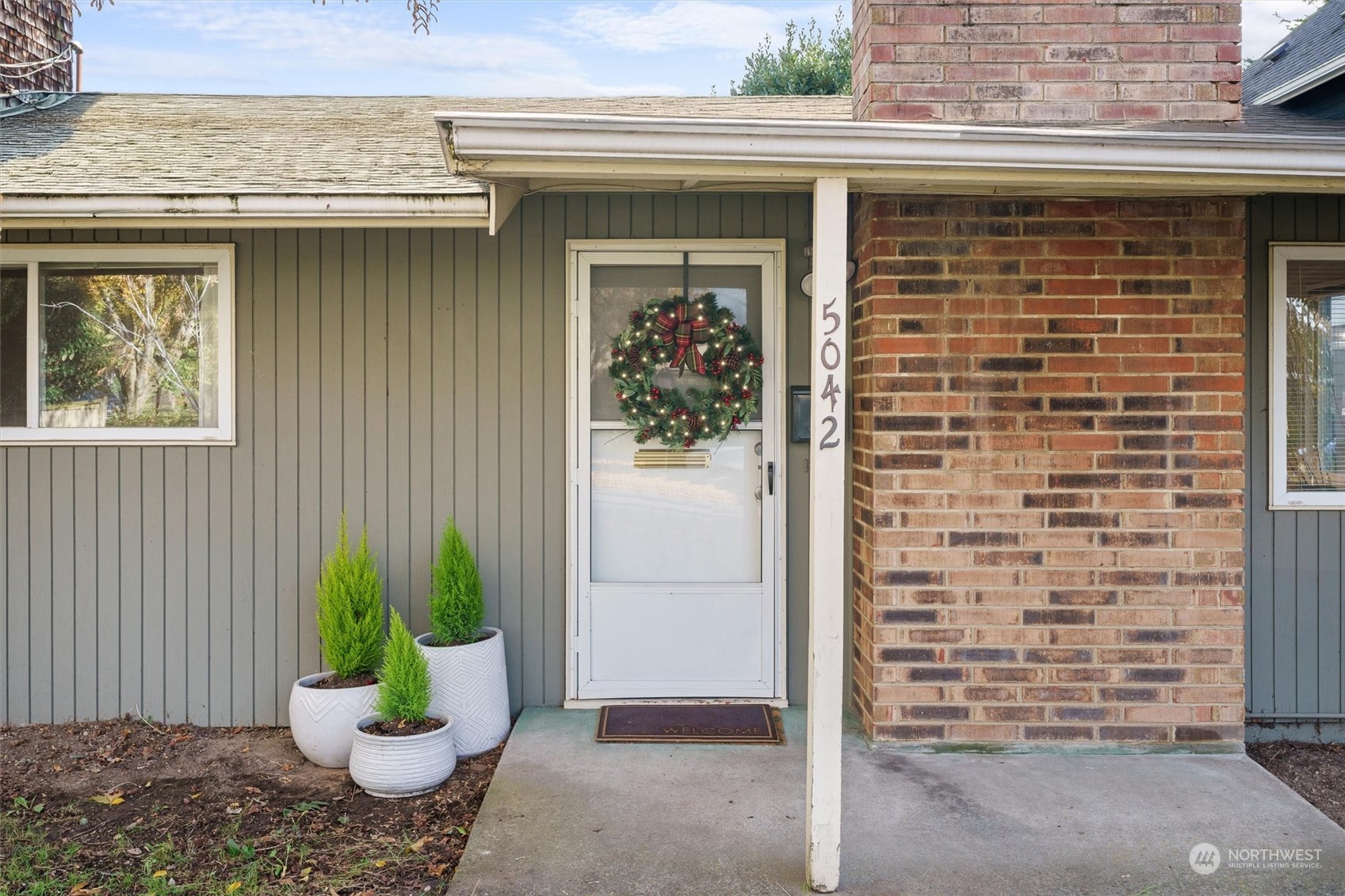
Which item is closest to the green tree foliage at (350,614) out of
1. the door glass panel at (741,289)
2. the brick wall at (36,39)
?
the door glass panel at (741,289)

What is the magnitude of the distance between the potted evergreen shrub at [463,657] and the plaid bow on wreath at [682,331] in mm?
1228

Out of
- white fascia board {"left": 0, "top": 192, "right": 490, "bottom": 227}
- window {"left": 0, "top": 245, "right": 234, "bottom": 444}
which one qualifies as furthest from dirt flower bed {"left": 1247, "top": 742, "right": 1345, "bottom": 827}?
window {"left": 0, "top": 245, "right": 234, "bottom": 444}

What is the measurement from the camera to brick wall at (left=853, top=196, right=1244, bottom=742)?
3.66 metres

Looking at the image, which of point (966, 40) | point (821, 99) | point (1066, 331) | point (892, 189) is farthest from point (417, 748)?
point (821, 99)

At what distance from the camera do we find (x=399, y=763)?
3.49 meters

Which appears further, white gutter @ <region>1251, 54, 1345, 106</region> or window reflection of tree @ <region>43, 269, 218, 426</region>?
white gutter @ <region>1251, 54, 1345, 106</region>

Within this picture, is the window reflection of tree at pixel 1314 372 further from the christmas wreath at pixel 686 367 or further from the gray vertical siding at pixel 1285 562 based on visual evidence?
the christmas wreath at pixel 686 367

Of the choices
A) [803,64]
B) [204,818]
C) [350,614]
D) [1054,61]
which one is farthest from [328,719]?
[803,64]

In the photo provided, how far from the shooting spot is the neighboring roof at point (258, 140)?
3.82m

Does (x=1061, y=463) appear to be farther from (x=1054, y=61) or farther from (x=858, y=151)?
(x=858, y=151)

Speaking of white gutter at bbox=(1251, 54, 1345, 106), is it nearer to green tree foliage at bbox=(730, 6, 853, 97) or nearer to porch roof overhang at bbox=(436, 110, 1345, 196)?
porch roof overhang at bbox=(436, 110, 1345, 196)

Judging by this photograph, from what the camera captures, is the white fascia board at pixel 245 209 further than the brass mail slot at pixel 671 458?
No

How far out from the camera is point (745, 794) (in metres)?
3.36

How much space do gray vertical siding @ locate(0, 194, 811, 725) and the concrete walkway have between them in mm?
910
